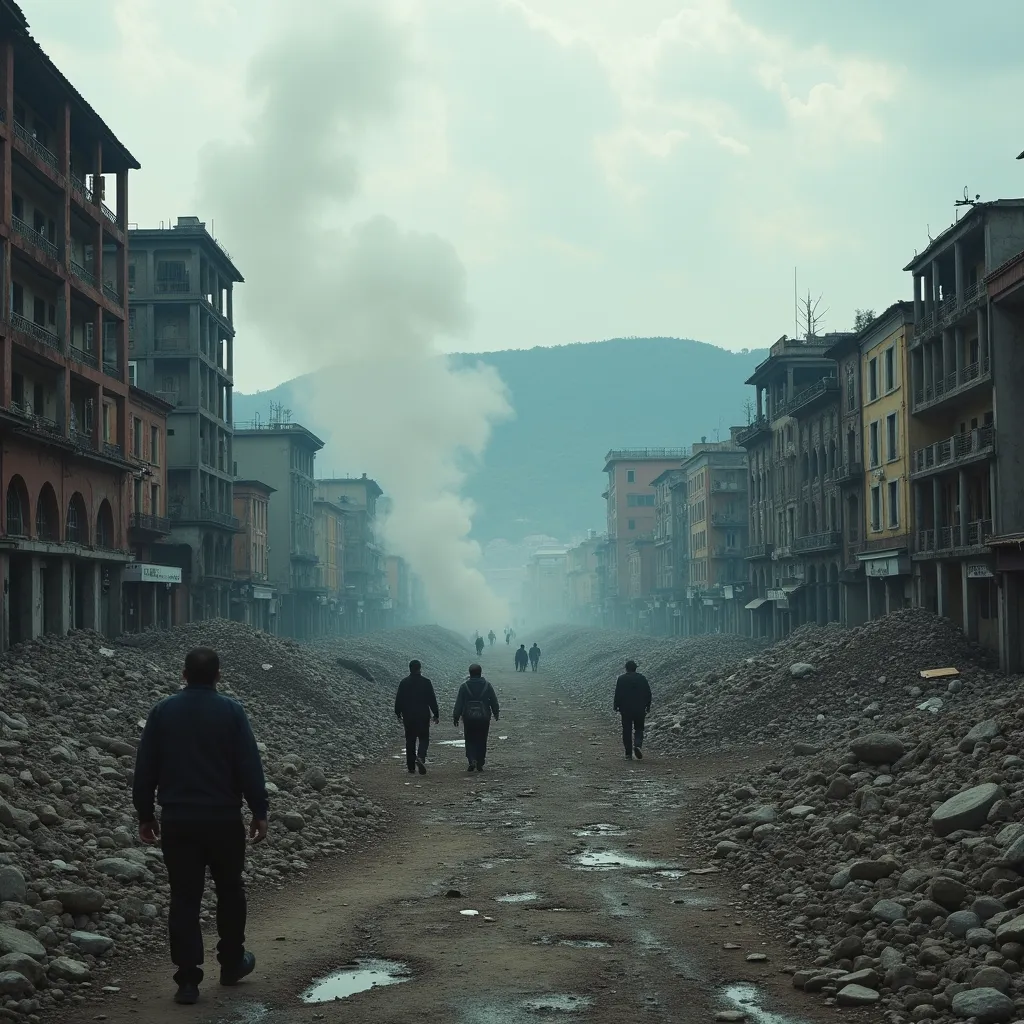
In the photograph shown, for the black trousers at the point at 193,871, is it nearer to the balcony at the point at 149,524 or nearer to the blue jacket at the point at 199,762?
the blue jacket at the point at 199,762

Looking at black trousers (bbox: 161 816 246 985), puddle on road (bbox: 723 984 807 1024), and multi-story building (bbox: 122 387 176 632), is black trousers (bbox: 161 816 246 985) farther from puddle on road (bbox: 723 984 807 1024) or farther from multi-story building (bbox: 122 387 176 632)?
multi-story building (bbox: 122 387 176 632)

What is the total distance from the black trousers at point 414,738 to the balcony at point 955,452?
2175 cm

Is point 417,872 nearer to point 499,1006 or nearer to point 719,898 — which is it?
point 719,898

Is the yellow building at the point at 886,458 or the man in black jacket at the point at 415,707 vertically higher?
the yellow building at the point at 886,458

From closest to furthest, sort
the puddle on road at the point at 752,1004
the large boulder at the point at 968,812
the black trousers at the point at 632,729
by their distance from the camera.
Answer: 1. the puddle on road at the point at 752,1004
2. the large boulder at the point at 968,812
3. the black trousers at the point at 632,729

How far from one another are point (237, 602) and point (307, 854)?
67.8 m

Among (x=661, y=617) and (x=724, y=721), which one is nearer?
(x=724, y=721)

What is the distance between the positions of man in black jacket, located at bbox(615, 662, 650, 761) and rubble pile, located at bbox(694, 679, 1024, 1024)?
22.3 feet

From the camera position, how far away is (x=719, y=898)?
12.6m

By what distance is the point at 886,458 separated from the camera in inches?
2063

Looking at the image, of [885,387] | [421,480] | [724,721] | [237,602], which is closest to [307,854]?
[724,721]

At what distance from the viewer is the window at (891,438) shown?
51156 millimetres

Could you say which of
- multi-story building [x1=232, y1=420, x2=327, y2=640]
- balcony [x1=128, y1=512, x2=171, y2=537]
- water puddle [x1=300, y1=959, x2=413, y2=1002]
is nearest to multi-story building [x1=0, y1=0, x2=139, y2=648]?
balcony [x1=128, y1=512, x2=171, y2=537]

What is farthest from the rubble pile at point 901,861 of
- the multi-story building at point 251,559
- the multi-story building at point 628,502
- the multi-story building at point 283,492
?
the multi-story building at point 628,502
